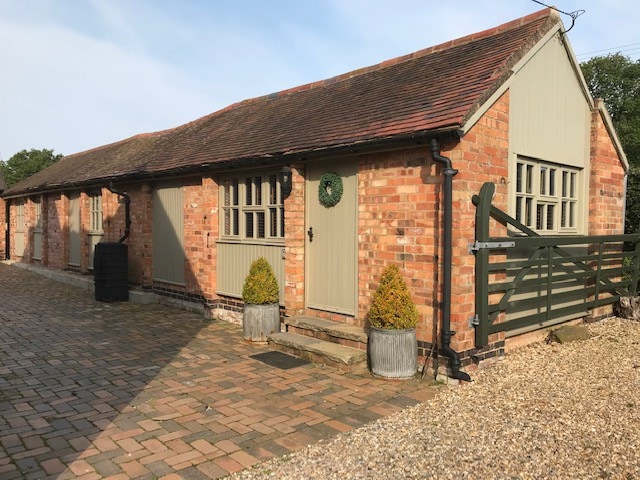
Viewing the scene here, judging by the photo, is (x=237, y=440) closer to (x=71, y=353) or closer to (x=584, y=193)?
(x=71, y=353)

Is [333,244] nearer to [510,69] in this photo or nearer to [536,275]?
[536,275]

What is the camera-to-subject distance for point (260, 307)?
23.4ft

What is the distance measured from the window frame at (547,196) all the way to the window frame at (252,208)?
3.51 metres

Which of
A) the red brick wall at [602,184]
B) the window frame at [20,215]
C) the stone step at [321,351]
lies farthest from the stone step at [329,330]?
the window frame at [20,215]

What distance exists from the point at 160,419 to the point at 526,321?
180 inches

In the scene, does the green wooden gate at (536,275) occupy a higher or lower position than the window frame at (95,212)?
lower

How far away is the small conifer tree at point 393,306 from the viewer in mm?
5383

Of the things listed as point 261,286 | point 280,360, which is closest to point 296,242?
point 261,286

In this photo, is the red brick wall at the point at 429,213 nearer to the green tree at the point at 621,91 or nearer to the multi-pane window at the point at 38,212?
the multi-pane window at the point at 38,212

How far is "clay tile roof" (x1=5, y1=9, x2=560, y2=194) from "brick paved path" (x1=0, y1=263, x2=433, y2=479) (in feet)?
9.77

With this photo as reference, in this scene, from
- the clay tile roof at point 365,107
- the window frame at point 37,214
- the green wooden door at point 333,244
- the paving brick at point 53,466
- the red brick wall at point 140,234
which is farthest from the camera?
the window frame at point 37,214

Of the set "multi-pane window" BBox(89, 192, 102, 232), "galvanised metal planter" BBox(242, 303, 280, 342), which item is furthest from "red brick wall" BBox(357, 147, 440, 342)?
"multi-pane window" BBox(89, 192, 102, 232)

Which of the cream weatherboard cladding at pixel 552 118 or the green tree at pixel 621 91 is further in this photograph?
the green tree at pixel 621 91

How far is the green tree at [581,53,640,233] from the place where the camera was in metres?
32.0
